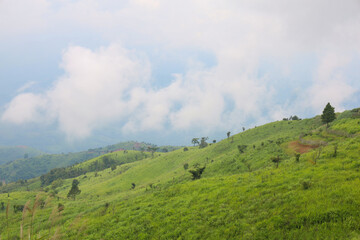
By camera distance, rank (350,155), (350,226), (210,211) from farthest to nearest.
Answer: (350,155) < (210,211) < (350,226)

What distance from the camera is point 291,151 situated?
42531 millimetres

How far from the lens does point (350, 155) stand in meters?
24.1

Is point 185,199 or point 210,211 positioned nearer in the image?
point 210,211

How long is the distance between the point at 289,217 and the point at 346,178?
336 inches

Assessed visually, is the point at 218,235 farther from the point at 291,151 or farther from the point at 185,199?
the point at 291,151

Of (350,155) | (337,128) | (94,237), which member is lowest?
(94,237)

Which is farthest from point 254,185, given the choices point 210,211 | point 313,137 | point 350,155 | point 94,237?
point 313,137

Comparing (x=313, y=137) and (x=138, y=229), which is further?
(x=313, y=137)

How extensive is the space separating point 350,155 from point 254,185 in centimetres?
1356

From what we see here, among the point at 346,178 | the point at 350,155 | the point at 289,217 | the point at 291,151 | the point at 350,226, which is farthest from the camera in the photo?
the point at 291,151

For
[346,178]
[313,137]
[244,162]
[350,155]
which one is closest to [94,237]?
[346,178]

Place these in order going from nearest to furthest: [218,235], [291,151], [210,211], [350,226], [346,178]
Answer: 1. [350,226]
2. [218,235]
3. [346,178]
4. [210,211]
5. [291,151]

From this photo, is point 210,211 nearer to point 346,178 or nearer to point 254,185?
point 254,185

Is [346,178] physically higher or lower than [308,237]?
higher
